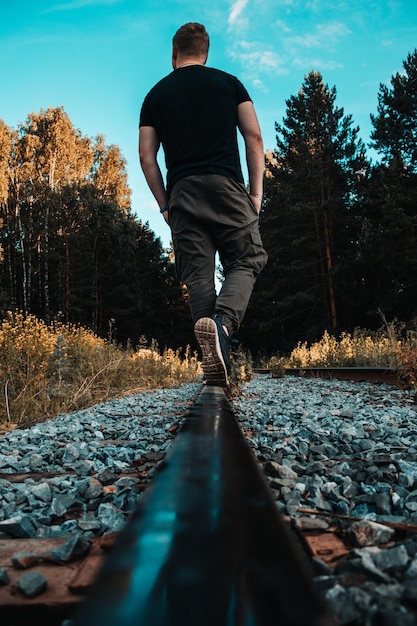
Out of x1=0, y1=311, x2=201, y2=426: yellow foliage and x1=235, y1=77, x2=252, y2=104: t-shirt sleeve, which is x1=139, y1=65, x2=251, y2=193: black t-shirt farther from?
x1=0, y1=311, x2=201, y2=426: yellow foliage

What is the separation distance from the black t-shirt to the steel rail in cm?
264

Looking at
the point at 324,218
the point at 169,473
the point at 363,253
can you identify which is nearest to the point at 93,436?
the point at 169,473

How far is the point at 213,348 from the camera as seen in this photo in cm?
262

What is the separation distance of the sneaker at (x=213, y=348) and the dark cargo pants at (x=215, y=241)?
159 mm

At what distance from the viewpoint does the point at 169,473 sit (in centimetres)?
72

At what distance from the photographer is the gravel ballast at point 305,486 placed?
636 mm

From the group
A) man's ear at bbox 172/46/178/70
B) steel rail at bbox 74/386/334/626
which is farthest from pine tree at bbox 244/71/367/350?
steel rail at bbox 74/386/334/626

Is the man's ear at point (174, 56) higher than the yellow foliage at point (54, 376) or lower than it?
higher

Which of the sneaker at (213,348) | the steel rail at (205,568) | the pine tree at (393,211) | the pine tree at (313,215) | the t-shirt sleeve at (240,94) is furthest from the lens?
the pine tree at (313,215)

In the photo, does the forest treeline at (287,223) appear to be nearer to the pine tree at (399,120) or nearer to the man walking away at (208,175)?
the pine tree at (399,120)

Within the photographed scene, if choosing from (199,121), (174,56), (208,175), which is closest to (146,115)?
(199,121)

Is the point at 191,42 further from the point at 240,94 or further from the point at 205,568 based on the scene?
the point at 205,568

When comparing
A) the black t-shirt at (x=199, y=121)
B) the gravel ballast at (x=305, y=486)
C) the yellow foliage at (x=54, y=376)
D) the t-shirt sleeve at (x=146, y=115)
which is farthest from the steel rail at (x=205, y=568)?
the yellow foliage at (x=54, y=376)

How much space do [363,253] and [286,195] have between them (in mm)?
6563
